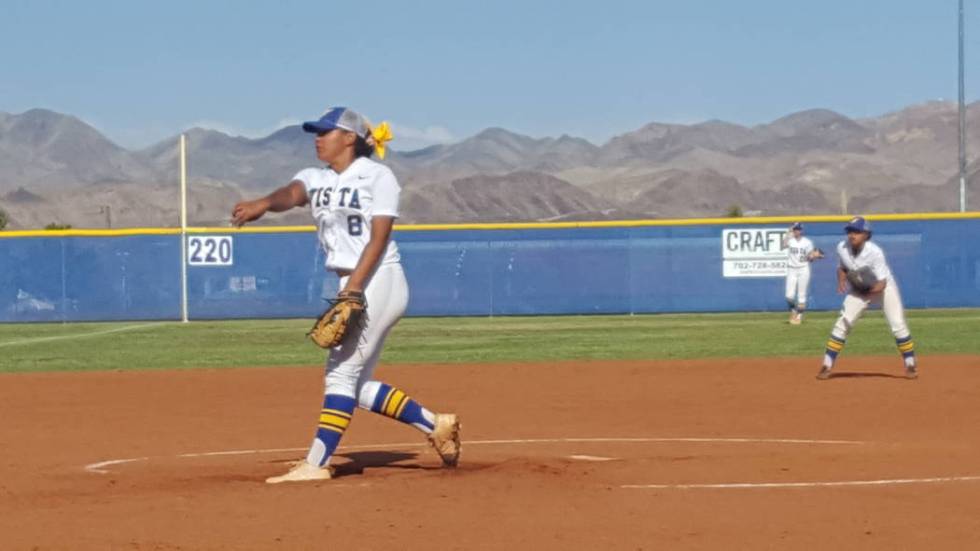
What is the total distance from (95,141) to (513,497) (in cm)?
15591

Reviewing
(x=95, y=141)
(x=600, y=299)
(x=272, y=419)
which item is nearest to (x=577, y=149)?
(x=95, y=141)

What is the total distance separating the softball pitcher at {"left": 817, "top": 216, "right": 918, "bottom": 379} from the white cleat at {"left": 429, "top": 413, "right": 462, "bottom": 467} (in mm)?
8460

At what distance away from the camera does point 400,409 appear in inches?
382

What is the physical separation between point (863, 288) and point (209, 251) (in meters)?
21.9

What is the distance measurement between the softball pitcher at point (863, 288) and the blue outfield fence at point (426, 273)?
61.8 ft

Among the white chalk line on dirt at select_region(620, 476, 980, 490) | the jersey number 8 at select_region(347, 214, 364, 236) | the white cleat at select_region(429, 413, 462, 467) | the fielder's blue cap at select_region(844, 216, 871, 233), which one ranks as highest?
the fielder's blue cap at select_region(844, 216, 871, 233)

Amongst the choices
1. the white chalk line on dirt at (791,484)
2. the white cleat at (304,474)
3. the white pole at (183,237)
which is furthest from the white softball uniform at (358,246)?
the white pole at (183,237)

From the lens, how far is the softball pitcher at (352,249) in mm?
9289

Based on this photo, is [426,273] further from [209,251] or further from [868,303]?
[868,303]

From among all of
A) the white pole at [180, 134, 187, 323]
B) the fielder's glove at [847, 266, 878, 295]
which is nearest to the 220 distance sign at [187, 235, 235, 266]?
the white pole at [180, 134, 187, 323]

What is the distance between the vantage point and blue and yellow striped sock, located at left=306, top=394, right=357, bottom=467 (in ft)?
30.6

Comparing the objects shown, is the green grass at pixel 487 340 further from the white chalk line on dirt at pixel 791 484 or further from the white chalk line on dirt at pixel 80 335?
the white chalk line on dirt at pixel 791 484

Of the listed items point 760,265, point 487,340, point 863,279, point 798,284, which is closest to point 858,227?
point 863,279

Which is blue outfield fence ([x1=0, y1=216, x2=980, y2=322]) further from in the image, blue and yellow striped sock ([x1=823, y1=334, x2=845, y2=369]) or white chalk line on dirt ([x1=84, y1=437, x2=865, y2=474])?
white chalk line on dirt ([x1=84, y1=437, x2=865, y2=474])
